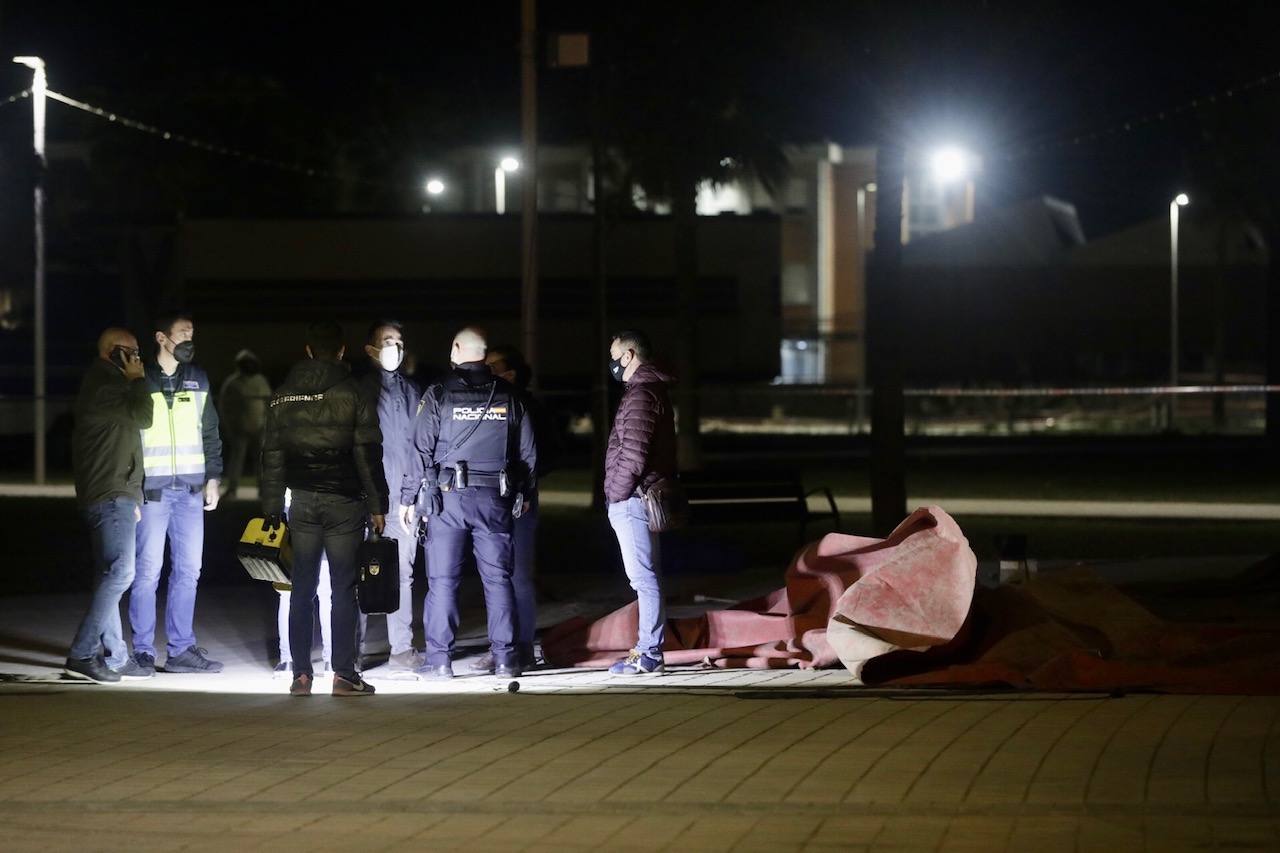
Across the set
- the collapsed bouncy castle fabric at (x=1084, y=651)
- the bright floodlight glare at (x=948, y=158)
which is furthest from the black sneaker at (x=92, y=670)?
the bright floodlight glare at (x=948, y=158)

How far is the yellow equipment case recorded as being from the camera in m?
9.74

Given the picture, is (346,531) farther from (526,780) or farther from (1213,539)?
(1213,539)

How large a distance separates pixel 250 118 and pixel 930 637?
50.3m

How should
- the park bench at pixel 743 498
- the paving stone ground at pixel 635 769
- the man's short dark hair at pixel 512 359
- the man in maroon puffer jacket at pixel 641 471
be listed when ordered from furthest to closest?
the park bench at pixel 743 498 → the man's short dark hair at pixel 512 359 → the man in maroon puffer jacket at pixel 641 471 → the paving stone ground at pixel 635 769

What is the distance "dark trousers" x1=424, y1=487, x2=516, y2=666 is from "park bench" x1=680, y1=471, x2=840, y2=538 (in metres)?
6.09

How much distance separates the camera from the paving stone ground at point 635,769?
642 centimetres

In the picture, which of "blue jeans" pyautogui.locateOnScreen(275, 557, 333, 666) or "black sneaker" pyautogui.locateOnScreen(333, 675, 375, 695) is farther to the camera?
"blue jeans" pyautogui.locateOnScreen(275, 557, 333, 666)

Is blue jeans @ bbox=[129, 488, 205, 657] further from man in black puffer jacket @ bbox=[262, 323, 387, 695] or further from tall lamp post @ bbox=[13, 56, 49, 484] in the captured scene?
tall lamp post @ bbox=[13, 56, 49, 484]

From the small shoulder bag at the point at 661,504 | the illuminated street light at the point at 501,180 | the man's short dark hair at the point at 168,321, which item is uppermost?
the illuminated street light at the point at 501,180

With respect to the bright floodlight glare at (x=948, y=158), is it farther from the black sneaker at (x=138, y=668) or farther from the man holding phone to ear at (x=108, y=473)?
the black sneaker at (x=138, y=668)

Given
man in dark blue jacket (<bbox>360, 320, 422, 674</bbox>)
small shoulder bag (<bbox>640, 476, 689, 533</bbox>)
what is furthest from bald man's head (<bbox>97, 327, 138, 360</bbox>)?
small shoulder bag (<bbox>640, 476, 689, 533</bbox>)

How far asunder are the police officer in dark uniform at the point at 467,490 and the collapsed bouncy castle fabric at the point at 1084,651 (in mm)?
2082

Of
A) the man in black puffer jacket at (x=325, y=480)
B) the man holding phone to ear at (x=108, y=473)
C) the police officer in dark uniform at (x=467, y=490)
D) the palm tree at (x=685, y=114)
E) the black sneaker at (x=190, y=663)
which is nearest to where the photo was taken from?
the man in black puffer jacket at (x=325, y=480)

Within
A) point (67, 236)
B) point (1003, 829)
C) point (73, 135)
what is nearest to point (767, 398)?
point (67, 236)
